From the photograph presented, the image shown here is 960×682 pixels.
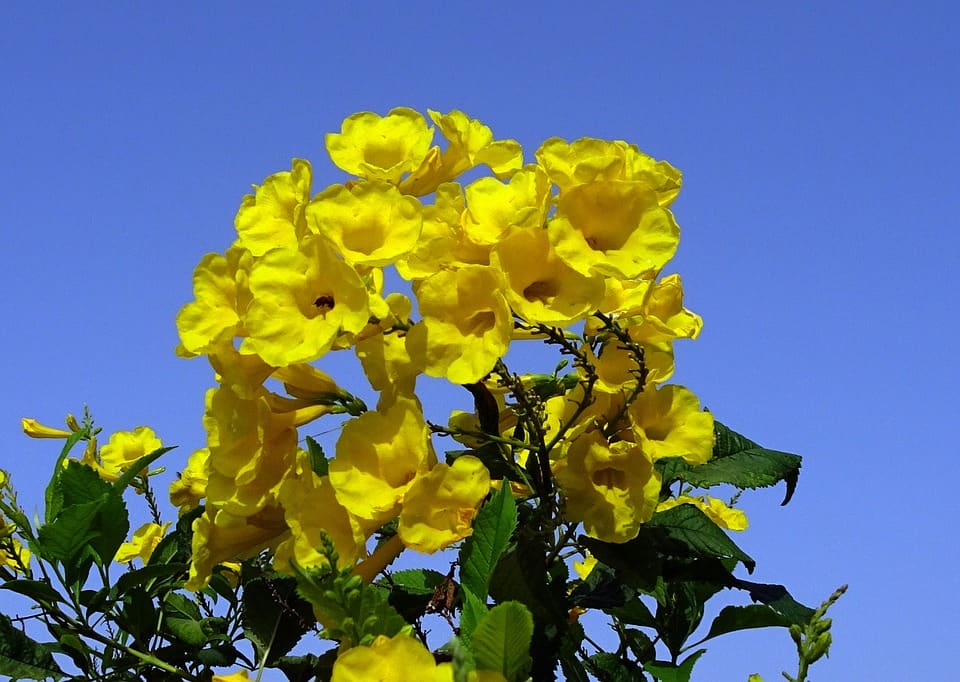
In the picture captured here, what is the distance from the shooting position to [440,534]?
6.79ft

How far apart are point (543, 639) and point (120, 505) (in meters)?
1.14

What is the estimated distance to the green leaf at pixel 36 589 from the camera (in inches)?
110

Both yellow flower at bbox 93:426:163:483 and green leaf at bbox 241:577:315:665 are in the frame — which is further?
yellow flower at bbox 93:426:163:483

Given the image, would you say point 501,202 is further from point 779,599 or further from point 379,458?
point 779,599

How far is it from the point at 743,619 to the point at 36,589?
181cm

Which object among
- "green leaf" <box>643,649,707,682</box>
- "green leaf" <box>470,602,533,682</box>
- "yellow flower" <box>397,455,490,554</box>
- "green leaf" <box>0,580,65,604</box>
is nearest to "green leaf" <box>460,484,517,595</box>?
"yellow flower" <box>397,455,490,554</box>

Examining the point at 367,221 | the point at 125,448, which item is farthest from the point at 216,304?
the point at 125,448

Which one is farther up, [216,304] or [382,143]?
[382,143]

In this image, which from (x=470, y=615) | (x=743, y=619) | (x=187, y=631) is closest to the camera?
(x=470, y=615)

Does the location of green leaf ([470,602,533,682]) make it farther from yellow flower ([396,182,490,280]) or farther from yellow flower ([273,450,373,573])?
yellow flower ([396,182,490,280])

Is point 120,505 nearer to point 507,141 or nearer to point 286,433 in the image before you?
point 286,433

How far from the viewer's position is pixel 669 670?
2666 mm

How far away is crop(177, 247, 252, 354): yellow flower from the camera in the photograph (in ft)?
7.27

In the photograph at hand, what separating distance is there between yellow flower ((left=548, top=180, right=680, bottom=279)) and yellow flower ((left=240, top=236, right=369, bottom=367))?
0.45 meters
